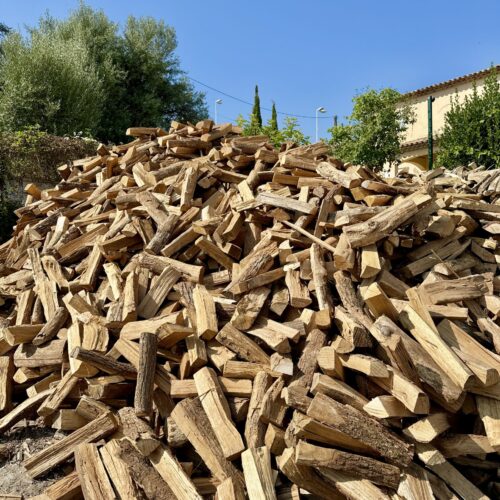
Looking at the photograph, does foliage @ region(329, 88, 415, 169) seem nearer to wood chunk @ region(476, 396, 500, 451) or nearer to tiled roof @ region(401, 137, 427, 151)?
tiled roof @ region(401, 137, 427, 151)

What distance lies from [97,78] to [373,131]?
30.0 ft

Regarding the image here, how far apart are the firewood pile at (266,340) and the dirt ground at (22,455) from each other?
5 centimetres

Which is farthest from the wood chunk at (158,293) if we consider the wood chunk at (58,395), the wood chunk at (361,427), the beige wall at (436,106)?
the beige wall at (436,106)

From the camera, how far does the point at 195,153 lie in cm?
564

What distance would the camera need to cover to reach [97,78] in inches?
640

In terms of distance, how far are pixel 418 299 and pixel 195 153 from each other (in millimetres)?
3427

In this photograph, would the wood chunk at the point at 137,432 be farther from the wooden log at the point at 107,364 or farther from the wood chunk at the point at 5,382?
the wood chunk at the point at 5,382

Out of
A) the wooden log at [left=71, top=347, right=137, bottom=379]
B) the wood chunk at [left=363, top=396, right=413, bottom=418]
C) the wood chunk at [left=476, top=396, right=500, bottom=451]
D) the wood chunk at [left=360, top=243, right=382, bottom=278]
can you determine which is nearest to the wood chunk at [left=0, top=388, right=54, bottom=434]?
the wooden log at [left=71, top=347, right=137, bottom=379]

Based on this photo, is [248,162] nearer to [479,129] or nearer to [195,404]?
[195,404]

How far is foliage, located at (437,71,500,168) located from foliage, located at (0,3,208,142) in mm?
10057

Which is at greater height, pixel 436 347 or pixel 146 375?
pixel 436 347

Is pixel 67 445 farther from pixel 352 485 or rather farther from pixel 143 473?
pixel 352 485

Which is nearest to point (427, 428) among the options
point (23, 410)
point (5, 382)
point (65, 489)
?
point (65, 489)

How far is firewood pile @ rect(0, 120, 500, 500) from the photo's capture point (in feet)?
8.05
